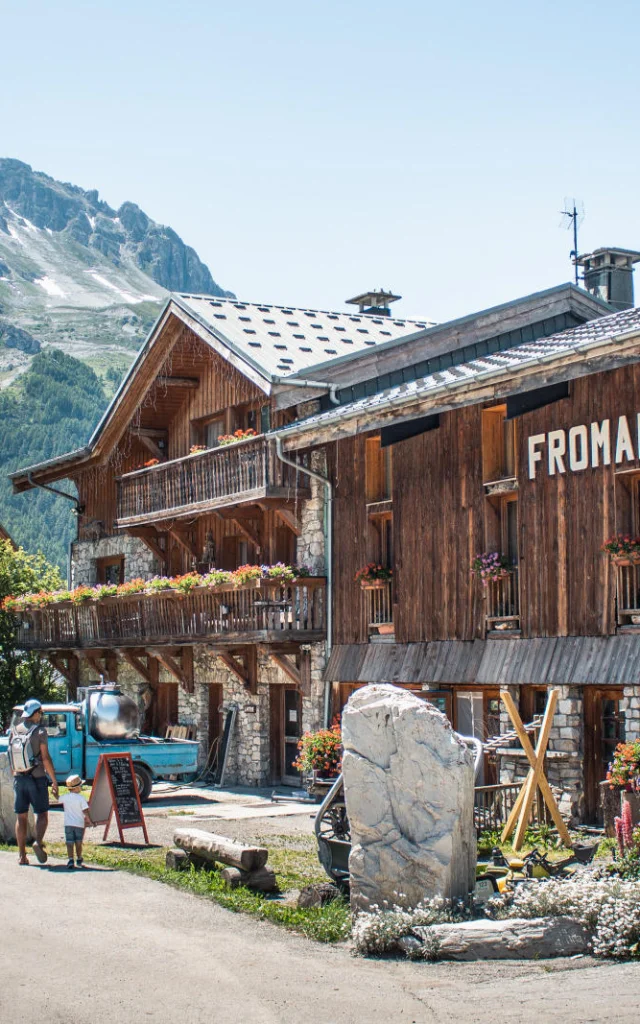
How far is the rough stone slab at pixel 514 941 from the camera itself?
10484 millimetres

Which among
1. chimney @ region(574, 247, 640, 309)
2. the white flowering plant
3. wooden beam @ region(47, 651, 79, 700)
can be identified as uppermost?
chimney @ region(574, 247, 640, 309)

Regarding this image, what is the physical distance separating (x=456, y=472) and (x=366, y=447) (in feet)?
8.74

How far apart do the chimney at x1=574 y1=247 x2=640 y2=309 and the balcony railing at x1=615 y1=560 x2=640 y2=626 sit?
32.6 feet

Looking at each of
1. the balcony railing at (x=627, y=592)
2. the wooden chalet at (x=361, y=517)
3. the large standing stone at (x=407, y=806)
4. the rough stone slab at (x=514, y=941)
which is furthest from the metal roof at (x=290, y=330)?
the rough stone slab at (x=514, y=941)

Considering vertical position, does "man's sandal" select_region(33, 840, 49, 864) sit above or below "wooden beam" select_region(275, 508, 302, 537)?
below

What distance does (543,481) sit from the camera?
60.5 ft

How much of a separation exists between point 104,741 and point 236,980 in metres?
13.3

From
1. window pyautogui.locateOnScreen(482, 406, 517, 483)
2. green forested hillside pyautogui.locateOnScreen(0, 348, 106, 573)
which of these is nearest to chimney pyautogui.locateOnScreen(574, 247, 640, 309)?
window pyautogui.locateOnScreen(482, 406, 517, 483)

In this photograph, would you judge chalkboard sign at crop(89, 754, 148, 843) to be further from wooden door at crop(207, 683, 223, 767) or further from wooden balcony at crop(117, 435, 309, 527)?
wooden door at crop(207, 683, 223, 767)

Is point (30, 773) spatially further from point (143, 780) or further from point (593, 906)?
point (143, 780)

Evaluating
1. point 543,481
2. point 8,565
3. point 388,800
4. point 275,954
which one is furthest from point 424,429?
point 8,565

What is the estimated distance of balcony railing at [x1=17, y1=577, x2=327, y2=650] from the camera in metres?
23.5

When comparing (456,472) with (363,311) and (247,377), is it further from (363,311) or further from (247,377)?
(363,311)

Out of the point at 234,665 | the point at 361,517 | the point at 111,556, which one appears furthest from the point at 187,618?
the point at 111,556
